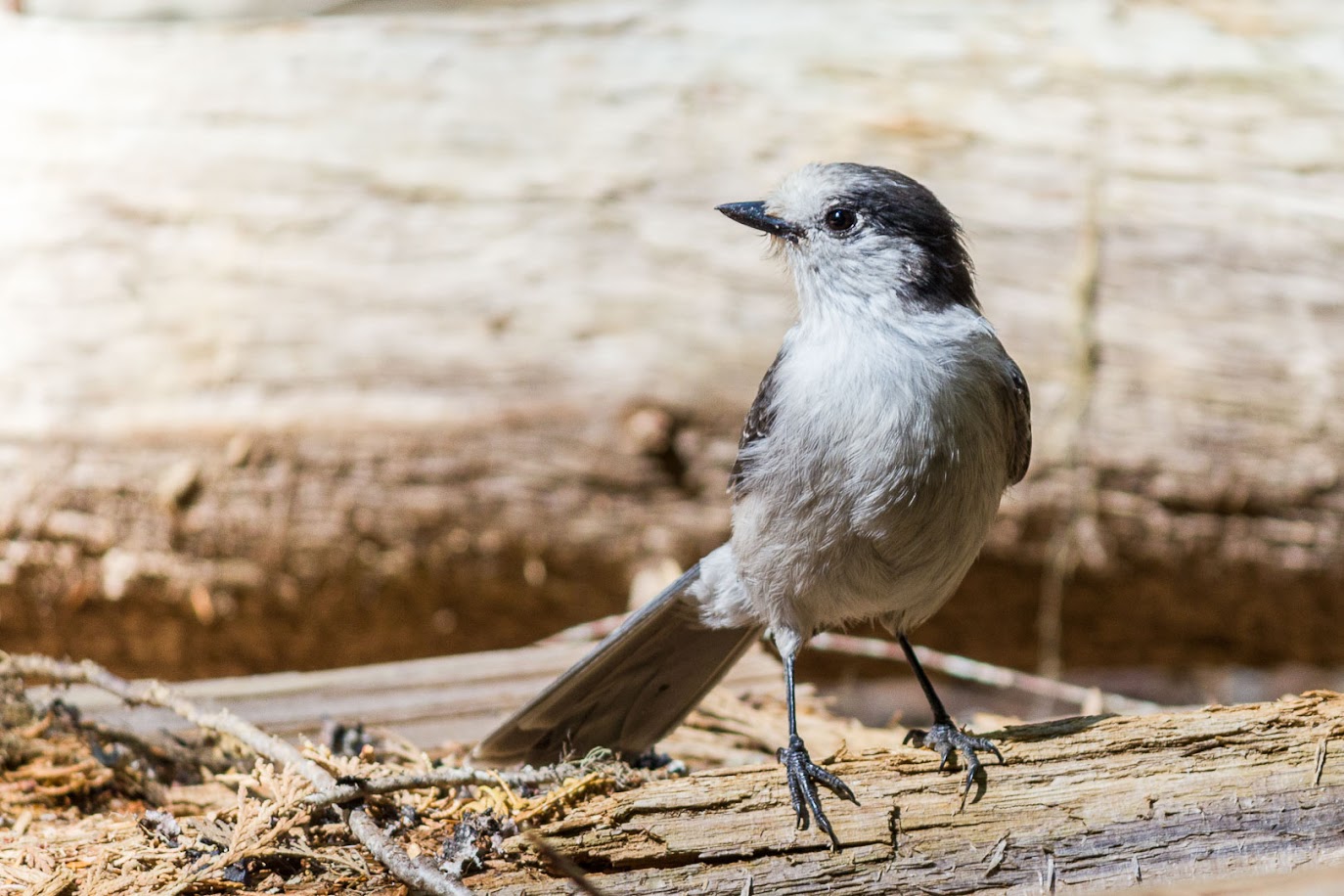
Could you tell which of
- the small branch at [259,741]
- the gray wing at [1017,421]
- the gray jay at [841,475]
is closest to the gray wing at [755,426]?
the gray jay at [841,475]

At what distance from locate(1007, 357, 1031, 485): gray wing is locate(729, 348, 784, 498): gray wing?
0.59 m

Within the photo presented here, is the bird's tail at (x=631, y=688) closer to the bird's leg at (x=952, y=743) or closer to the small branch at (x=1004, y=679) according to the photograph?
the small branch at (x=1004, y=679)

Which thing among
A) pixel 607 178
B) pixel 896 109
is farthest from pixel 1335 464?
pixel 607 178

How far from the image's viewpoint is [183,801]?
10.1ft

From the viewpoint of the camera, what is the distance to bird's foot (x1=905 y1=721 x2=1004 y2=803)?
2.54m

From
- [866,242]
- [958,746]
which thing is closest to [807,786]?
[958,746]

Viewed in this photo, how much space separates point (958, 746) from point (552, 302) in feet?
9.51

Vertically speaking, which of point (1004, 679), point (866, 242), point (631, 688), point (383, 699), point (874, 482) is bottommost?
point (1004, 679)

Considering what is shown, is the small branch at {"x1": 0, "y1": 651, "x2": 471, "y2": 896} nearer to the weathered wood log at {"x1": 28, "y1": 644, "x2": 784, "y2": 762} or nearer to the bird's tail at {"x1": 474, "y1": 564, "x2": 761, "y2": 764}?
the weathered wood log at {"x1": 28, "y1": 644, "x2": 784, "y2": 762}

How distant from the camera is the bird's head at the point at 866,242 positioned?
3.18 meters

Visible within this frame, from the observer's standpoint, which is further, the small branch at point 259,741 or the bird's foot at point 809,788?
the bird's foot at point 809,788

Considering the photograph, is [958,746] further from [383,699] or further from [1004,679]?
[383,699]

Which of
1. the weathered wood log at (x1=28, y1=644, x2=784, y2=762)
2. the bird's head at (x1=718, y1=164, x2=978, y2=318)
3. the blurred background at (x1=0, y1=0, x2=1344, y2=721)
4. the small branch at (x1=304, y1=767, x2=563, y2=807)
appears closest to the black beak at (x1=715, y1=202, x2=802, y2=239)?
the bird's head at (x1=718, y1=164, x2=978, y2=318)

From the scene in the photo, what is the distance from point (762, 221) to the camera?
10.8 ft
